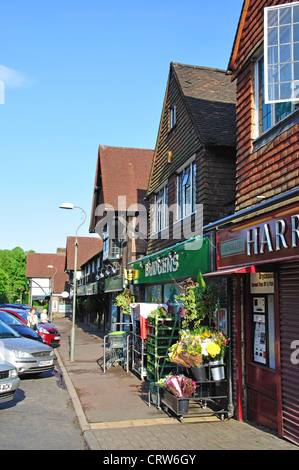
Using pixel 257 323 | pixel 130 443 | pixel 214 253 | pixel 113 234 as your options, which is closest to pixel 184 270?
pixel 214 253

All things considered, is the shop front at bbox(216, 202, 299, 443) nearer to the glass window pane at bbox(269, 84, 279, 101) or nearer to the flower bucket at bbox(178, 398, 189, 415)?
the flower bucket at bbox(178, 398, 189, 415)

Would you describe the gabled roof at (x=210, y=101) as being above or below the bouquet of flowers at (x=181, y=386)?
above

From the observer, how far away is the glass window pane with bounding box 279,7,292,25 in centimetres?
654

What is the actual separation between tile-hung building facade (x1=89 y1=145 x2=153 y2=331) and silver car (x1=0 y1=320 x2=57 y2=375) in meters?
6.47

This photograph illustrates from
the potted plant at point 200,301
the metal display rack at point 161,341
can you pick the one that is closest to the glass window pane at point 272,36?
the potted plant at point 200,301

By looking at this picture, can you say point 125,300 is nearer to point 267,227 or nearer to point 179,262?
point 179,262

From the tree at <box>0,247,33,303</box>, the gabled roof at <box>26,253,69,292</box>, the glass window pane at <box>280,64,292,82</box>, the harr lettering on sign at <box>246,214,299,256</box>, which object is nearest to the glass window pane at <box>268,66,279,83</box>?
the glass window pane at <box>280,64,292,82</box>

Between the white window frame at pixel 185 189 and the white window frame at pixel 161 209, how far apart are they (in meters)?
1.33

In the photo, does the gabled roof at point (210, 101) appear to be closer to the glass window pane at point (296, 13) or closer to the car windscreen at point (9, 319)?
the glass window pane at point (296, 13)

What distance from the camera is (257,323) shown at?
24.3 feet

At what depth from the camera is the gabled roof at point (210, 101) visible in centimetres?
1105

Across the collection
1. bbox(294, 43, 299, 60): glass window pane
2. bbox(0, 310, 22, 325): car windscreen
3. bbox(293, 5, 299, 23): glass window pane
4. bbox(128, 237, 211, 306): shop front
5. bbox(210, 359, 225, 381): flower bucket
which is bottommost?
bbox(210, 359, 225, 381): flower bucket

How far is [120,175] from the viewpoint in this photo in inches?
1032

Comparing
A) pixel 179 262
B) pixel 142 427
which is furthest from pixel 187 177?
pixel 142 427
